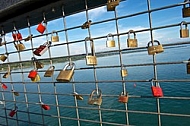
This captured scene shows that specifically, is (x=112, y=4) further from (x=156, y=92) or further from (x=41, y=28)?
(x=41, y=28)

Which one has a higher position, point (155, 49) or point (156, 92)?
point (155, 49)

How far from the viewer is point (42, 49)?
5.32ft

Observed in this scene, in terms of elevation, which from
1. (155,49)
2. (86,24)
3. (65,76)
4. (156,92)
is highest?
(86,24)

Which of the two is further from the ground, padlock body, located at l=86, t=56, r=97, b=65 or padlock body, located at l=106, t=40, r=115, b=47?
padlock body, located at l=106, t=40, r=115, b=47

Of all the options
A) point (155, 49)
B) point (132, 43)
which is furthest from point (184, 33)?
point (132, 43)

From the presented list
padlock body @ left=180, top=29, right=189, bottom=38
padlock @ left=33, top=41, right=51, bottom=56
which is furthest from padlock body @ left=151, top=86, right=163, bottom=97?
padlock @ left=33, top=41, right=51, bottom=56

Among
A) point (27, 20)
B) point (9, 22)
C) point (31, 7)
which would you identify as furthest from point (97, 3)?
point (9, 22)

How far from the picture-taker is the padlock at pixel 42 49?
159 centimetres

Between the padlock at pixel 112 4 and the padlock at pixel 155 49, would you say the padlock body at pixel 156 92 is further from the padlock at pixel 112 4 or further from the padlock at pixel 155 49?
the padlock at pixel 112 4

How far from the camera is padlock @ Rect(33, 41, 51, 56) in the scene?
1.59 metres

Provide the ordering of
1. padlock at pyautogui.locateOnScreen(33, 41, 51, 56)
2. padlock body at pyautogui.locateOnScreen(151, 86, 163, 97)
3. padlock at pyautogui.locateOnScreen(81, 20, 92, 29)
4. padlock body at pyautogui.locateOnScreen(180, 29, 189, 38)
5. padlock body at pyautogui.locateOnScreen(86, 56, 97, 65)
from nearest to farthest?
padlock body at pyautogui.locateOnScreen(180, 29, 189, 38) < padlock body at pyautogui.locateOnScreen(151, 86, 163, 97) < padlock body at pyautogui.locateOnScreen(86, 56, 97, 65) < padlock at pyautogui.locateOnScreen(81, 20, 92, 29) < padlock at pyautogui.locateOnScreen(33, 41, 51, 56)

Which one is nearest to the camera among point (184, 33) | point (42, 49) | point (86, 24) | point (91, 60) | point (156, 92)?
point (184, 33)

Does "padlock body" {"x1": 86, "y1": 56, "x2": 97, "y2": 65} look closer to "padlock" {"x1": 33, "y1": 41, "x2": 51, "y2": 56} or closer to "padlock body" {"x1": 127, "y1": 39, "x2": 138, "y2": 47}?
"padlock body" {"x1": 127, "y1": 39, "x2": 138, "y2": 47}

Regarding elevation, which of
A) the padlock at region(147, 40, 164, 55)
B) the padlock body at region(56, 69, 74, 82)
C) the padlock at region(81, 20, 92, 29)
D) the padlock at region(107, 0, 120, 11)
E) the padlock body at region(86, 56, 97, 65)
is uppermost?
the padlock at region(107, 0, 120, 11)
